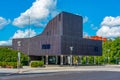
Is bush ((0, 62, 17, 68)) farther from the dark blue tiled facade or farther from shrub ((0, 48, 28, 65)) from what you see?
the dark blue tiled facade

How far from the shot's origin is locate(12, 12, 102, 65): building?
316 ft

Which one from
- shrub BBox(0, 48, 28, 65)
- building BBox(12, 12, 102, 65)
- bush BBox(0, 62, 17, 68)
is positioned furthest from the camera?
building BBox(12, 12, 102, 65)

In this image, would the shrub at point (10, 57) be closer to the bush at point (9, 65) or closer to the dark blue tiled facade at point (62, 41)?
the dark blue tiled facade at point (62, 41)

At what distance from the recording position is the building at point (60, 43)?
316 feet

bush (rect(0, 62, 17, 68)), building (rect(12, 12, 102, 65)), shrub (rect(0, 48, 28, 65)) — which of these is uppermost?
building (rect(12, 12, 102, 65))

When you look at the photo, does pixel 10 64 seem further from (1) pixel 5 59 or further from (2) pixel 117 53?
(2) pixel 117 53

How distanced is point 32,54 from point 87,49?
17.3 meters

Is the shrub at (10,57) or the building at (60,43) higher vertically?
the building at (60,43)

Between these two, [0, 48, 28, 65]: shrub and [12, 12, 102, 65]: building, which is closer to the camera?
[0, 48, 28, 65]: shrub

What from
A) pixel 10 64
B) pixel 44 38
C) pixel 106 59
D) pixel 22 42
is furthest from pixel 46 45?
pixel 106 59

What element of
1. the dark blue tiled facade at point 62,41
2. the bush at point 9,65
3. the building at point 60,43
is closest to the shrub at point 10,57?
the building at point 60,43

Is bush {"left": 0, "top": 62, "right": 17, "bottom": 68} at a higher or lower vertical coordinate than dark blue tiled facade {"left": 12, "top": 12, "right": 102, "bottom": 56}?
lower

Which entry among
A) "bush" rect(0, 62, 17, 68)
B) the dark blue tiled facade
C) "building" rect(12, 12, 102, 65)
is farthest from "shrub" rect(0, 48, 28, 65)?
"bush" rect(0, 62, 17, 68)

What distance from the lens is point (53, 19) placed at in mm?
104562
